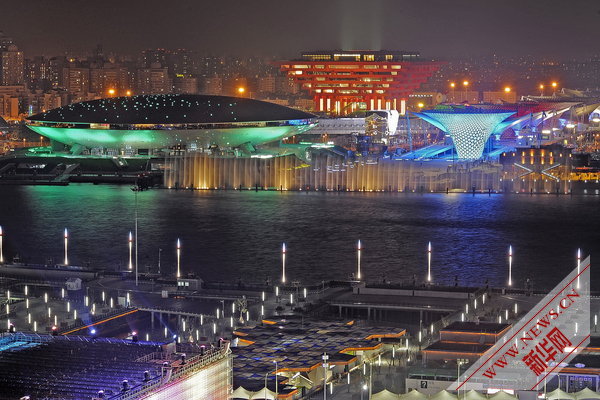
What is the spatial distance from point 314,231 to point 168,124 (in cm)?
1453

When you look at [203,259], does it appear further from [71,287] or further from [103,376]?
[103,376]

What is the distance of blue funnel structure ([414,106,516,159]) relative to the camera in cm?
3353

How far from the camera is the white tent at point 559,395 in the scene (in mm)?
9305

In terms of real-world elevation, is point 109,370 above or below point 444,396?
above

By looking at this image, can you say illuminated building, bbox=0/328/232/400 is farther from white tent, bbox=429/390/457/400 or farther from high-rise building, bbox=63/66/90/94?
high-rise building, bbox=63/66/90/94

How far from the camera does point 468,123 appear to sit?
34062 millimetres

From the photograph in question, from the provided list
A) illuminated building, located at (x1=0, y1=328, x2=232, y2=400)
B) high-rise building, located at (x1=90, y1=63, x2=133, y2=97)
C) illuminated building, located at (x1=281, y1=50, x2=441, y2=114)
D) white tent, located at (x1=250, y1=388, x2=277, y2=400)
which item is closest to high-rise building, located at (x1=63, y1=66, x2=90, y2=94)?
high-rise building, located at (x1=90, y1=63, x2=133, y2=97)

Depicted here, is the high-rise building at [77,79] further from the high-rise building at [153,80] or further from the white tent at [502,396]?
the white tent at [502,396]

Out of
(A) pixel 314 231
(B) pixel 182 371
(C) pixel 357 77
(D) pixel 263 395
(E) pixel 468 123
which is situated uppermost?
(C) pixel 357 77

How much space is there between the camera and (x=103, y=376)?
695 centimetres

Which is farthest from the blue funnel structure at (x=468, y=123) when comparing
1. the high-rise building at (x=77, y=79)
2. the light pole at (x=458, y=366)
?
the high-rise building at (x=77, y=79)

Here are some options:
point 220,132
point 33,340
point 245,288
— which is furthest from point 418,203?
point 33,340

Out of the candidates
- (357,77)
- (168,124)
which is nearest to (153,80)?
(357,77)

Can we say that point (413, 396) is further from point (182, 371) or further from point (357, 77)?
point (357, 77)
